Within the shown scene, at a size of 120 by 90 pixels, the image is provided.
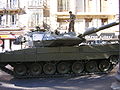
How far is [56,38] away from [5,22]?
2597cm

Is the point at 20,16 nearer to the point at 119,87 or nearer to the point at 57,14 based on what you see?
the point at 57,14

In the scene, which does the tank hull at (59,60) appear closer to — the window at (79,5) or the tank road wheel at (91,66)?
the tank road wheel at (91,66)

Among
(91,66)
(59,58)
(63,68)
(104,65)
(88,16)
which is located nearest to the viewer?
(59,58)

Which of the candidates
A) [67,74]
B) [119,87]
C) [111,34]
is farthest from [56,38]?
[111,34]

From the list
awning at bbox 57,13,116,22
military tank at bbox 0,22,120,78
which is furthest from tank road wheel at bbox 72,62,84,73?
awning at bbox 57,13,116,22

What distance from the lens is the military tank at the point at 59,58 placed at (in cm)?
1327

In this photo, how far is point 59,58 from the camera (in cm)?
1341

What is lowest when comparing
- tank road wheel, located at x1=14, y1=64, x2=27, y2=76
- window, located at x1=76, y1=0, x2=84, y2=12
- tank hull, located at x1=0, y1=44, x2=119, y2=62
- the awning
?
tank road wheel, located at x1=14, y1=64, x2=27, y2=76

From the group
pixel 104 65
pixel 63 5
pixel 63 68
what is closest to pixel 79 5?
pixel 63 5

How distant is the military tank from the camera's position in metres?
13.3

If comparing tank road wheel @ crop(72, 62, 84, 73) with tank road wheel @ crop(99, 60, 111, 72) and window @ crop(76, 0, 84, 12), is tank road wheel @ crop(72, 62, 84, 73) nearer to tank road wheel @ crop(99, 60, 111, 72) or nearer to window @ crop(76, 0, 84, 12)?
tank road wheel @ crop(99, 60, 111, 72)

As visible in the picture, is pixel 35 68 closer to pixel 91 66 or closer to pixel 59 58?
pixel 59 58

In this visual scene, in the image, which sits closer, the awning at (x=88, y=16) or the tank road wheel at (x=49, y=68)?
the tank road wheel at (x=49, y=68)

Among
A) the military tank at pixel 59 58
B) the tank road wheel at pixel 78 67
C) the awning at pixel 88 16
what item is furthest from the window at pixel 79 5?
the tank road wheel at pixel 78 67
